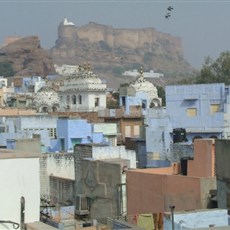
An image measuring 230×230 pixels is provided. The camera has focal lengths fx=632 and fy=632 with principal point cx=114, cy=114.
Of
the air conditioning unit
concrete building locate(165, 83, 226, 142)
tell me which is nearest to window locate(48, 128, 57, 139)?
concrete building locate(165, 83, 226, 142)

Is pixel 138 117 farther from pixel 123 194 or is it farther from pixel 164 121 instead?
pixel 123 194

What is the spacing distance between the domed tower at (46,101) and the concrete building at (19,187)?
3821 cm

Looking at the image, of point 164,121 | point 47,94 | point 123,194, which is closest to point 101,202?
point 123,194

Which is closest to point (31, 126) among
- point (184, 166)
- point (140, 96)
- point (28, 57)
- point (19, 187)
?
point (184, 166)

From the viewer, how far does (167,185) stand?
15648 millimetres

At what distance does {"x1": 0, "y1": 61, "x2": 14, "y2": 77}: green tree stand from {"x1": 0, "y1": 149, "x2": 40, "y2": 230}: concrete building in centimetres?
11626

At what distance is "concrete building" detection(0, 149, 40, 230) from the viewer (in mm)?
8438

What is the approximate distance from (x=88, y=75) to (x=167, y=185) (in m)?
27.5

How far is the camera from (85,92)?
4209 cm

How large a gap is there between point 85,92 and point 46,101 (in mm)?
7953

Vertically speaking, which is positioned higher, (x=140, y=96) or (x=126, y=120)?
(x=140, y=96)

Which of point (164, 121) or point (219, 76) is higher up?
point (219, 76)

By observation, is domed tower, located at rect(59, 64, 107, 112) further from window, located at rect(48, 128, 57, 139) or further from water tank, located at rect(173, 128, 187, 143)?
water tank, located at rect(173, 128, 187, 143)

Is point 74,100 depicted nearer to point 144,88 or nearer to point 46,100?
point 46,100
